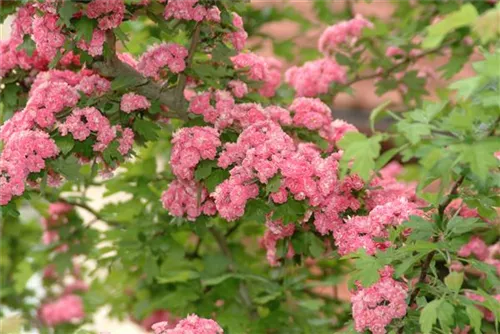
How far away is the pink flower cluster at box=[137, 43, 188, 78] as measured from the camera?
2025 millimetres

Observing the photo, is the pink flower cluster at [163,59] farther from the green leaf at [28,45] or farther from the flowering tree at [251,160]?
the green leaf at [28,45]

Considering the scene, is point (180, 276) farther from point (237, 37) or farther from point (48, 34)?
point (48, 34)

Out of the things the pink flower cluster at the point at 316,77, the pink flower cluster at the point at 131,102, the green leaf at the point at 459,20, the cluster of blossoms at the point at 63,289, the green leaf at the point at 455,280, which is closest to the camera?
the green leaf at the point at 459,20

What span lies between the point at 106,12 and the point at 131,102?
25 cm

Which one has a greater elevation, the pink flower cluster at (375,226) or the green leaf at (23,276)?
the pink flower cluster at (375,226)

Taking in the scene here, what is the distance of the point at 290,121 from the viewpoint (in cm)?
214

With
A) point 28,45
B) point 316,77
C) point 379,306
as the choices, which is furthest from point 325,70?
point 379,306

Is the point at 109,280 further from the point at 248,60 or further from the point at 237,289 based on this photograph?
the point at 248,60

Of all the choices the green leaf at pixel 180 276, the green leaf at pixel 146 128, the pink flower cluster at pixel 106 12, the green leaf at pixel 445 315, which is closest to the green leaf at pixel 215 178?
the green leaf at pixel 146 128

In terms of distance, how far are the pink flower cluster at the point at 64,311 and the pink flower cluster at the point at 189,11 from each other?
1830 millimetres

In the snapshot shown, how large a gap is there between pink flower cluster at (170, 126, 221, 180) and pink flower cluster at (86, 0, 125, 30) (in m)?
0.31

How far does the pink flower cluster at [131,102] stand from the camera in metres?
2.00

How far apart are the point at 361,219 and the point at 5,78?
1.10 m

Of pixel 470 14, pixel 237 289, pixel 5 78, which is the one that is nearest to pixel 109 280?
pixel 237 289
